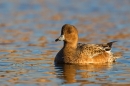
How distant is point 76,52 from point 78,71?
152cm

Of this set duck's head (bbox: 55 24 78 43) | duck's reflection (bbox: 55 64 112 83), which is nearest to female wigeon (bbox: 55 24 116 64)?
duck's head (bbox: 55 24 78 43)

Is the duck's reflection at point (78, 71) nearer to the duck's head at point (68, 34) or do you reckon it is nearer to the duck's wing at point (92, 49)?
the duck's wing at point (92, 49)

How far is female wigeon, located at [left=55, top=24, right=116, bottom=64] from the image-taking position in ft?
44.5

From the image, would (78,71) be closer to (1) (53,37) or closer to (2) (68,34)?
(2) (68,34)

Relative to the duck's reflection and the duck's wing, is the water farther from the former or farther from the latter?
the duck's wing

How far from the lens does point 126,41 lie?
17.1 meters

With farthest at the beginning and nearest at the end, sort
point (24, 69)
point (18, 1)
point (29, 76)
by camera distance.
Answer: point (18, 1) → point (24, 69) → point (29, 76)

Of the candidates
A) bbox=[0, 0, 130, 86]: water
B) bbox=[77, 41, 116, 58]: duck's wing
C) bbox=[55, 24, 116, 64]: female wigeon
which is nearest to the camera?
bbox=[0, 0, 130, 86]: water

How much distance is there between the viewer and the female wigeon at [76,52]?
44.5ft

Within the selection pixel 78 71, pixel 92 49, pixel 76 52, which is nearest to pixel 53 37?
pixel 92 49

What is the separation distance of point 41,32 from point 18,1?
8.81 m

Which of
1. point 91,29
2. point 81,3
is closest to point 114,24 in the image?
point 91,29

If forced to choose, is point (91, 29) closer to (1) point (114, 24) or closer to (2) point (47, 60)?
(1) point (114, 24)

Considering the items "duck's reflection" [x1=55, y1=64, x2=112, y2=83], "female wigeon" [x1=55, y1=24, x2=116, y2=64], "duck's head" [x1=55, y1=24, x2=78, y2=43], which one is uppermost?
"duck's head" [x1=55, y1=24, x2=78, y2=43]
